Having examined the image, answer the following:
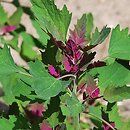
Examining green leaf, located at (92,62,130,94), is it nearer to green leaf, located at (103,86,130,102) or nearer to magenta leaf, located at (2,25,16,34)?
green leaf, located at (103,86,130,102)

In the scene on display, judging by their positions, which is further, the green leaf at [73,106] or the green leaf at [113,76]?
the green leaf at [113,76]

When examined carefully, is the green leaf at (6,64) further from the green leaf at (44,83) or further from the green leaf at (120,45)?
the green leaf at (120,45)

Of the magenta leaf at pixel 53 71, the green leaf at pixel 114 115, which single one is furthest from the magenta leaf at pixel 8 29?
the magenta leaf at pixel 53 71

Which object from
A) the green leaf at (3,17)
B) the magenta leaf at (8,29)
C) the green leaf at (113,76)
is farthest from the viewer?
the magenta leaf at (8,29)

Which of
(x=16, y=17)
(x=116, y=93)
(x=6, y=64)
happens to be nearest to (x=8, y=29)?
(x=16, y=17)

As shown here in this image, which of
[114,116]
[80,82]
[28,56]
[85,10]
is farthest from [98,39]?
[85,10]

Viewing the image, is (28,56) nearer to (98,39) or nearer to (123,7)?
(98,39)
